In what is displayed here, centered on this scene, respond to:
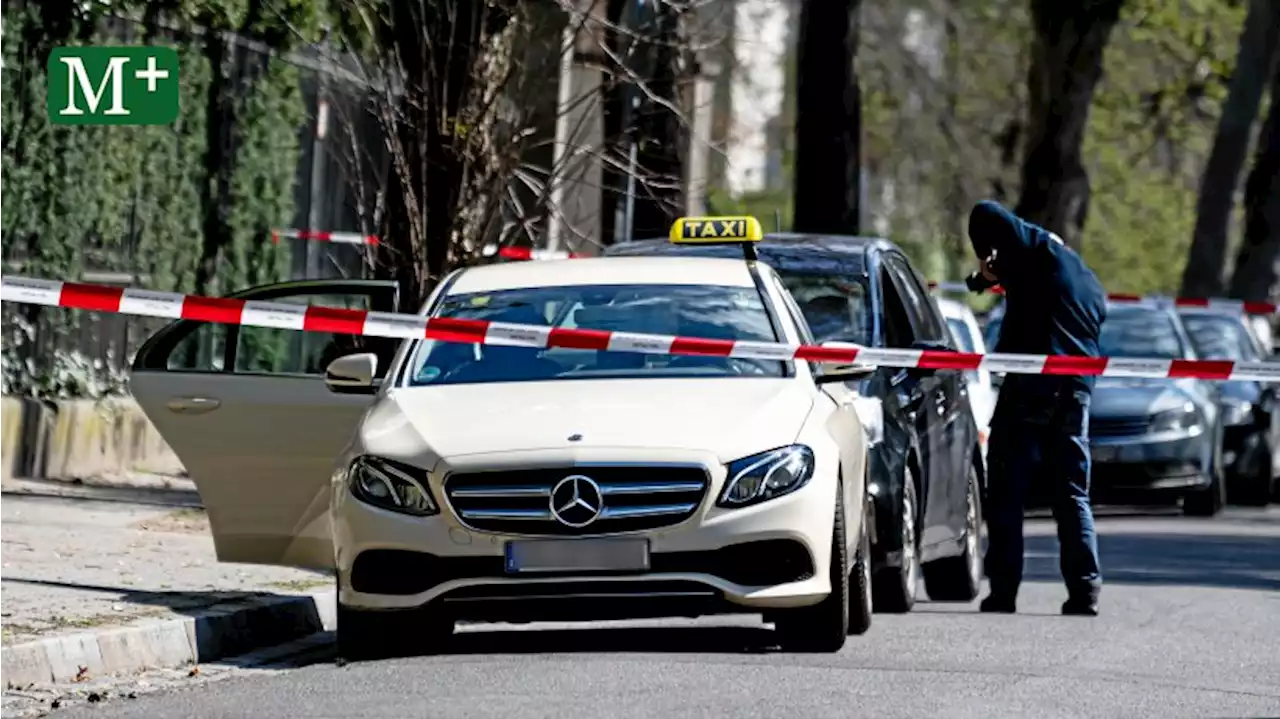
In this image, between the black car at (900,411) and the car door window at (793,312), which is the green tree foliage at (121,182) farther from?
the car door window at (793,312)

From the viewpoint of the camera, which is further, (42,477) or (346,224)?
(346,224)

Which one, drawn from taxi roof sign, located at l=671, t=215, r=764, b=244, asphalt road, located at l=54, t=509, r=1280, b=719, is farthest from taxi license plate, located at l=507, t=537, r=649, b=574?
taxi roof sign, located at l=671, t=215, r=764, b=244

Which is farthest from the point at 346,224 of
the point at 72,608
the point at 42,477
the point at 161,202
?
the point at 72,608

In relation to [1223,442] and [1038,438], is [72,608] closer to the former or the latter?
[1038,438]

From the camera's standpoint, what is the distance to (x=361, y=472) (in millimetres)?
11242

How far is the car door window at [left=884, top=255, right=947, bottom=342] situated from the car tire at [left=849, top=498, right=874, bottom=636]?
95.7 inches

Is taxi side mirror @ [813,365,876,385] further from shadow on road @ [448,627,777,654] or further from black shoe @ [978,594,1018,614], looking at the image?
black shoe @ [978,594,1018,614]

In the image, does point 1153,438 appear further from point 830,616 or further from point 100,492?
point 830,616

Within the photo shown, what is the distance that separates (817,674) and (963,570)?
15.0 ft

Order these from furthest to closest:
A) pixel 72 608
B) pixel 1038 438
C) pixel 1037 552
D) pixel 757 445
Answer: pixel 1037 552, pixel 1038 438, pixel 72 608, pixel 757 445

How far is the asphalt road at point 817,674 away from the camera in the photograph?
956 cm

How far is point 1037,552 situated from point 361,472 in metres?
8.67

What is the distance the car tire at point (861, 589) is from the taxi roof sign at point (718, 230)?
1.70 meters

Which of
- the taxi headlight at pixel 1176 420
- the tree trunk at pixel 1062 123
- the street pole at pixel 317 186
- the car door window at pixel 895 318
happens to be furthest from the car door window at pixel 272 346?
the tree trunk at pixel 1062 123
